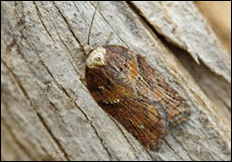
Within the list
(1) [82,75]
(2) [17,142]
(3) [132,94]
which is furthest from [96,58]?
(2) [17,142]

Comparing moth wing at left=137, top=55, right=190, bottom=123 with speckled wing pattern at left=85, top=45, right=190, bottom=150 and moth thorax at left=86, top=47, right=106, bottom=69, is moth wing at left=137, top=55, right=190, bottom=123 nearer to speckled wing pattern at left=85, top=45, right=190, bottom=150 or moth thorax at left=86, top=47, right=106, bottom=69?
speckled wing pattern at left=85, top=45, right=190, bottom=150

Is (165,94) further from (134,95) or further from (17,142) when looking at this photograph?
(17,142)

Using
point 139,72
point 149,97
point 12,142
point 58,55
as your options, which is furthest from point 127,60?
point 12,142

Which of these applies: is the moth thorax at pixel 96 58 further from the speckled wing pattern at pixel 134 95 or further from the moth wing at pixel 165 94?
the moth wing at pixel 165 94

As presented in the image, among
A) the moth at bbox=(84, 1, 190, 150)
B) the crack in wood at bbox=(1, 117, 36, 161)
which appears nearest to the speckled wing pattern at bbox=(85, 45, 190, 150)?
the moth at bbox=(84, 1, 190, 150)

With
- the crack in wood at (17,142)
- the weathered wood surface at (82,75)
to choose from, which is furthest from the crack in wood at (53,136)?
the crack in wood at (17,142)

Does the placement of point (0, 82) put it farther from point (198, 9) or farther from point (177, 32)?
point (198, 9)

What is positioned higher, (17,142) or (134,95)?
(134,95)
